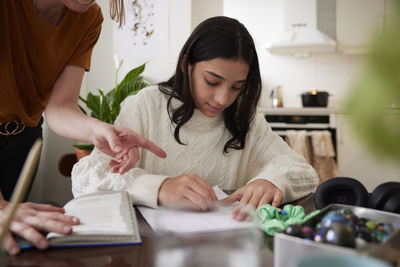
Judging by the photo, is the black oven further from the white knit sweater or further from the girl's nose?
the girl's nose

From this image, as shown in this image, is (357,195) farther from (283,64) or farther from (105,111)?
(283,64)

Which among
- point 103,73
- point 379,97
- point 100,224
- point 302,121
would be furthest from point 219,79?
point 302,121

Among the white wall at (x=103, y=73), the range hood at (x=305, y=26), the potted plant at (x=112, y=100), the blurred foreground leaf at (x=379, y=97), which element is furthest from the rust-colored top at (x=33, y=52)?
the range hood at (x=305, y=26)

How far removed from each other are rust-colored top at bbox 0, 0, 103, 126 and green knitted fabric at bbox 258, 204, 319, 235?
798mm

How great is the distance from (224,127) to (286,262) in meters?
1.02

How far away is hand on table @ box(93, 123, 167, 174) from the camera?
808 millimetres

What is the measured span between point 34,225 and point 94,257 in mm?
136

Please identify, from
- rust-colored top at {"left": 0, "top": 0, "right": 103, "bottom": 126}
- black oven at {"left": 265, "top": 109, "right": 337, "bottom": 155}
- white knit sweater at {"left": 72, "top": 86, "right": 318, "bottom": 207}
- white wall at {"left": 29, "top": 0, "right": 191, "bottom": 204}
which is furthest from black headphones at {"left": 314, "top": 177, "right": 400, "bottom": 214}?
black oven at {"left": 265, "top": 109, "right": 337, "bottom": 155}

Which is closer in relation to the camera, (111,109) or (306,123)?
(111,109)

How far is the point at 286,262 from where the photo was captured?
0.43m

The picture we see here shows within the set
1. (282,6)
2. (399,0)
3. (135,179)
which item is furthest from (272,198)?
(282,6)

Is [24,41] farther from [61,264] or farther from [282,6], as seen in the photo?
[282,6]

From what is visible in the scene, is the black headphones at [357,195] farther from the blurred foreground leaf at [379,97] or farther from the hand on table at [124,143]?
the blurred foreground leaf at [379,97]

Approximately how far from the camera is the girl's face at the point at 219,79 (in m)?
1.15
